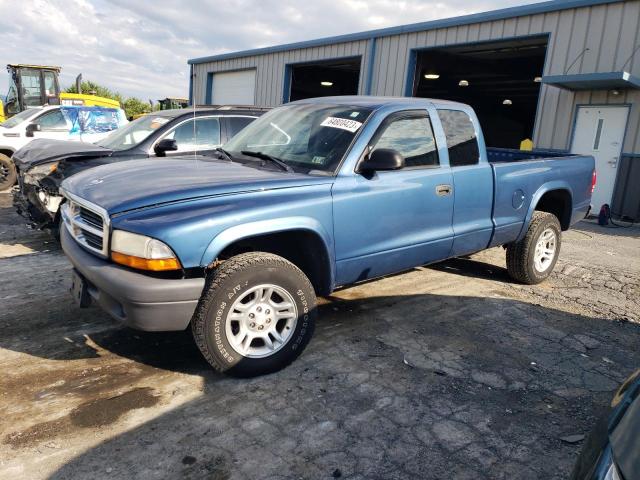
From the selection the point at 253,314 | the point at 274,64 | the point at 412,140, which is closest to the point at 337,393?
the point at 253,314

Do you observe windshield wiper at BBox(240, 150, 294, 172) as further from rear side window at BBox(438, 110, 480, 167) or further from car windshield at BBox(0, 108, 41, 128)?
car windshield at BBox(0, 108, 41, 128)

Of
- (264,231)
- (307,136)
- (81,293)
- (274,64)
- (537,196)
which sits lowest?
(81,293)

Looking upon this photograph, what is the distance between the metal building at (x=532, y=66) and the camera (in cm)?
1085

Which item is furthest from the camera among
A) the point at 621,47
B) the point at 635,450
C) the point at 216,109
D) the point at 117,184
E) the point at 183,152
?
the point at 621,47

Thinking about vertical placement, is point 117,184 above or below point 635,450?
above

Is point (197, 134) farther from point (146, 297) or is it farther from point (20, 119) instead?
point (20, 119)

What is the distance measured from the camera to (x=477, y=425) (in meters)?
2.87

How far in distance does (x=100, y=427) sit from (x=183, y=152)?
4.45 m

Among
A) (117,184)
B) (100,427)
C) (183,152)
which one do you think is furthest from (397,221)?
(183,152)

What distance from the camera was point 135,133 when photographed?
6.78 metres

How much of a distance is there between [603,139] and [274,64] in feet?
39.7

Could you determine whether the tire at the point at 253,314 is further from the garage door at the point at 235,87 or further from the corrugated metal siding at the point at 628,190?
the garage door at the point at 235,87

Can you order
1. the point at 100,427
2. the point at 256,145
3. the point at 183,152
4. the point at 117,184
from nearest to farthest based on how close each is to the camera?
the point at 100,427, the point at 117,184, the point at 256,145, the point at 183,152

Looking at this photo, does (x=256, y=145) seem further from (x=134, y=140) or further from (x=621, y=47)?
(x=621, y=47)
